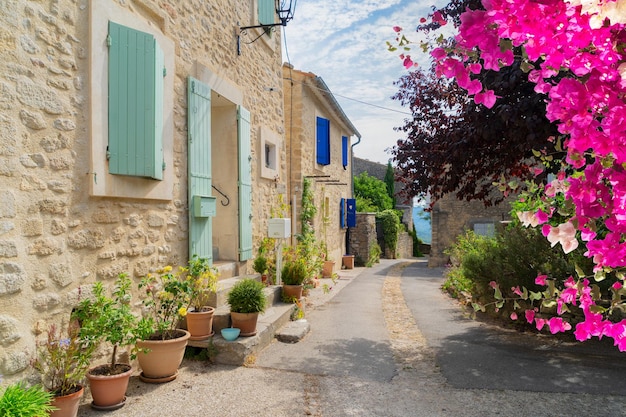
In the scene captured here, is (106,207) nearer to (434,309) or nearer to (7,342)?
(7,342)

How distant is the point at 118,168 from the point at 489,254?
4.95 m

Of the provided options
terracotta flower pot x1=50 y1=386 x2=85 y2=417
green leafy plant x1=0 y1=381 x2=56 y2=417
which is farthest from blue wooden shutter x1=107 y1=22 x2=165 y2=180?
green leafy plant x1=0 y1=381 x2=56 y2=417

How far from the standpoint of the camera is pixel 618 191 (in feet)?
3.74

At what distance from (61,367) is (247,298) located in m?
1.99

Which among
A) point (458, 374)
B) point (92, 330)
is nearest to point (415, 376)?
point (458, 374)

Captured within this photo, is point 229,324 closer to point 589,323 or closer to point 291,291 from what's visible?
point 291,291

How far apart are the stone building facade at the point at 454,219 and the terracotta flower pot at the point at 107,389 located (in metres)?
15.0

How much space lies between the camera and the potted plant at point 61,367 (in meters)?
3.00

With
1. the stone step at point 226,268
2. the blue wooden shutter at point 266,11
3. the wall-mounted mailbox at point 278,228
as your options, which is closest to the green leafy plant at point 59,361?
the stone step at point 226,268

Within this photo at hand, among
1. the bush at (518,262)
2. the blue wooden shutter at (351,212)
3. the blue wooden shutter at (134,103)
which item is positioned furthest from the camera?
the blue wooden shutter at (351,212)

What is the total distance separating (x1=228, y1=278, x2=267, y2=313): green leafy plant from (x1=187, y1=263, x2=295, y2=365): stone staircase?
20cm

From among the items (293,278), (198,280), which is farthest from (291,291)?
(198,280)

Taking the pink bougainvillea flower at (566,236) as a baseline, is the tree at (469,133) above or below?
above

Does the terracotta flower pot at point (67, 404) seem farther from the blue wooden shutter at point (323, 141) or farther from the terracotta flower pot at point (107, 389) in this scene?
the blue wooden shutter at point (323, 141)
